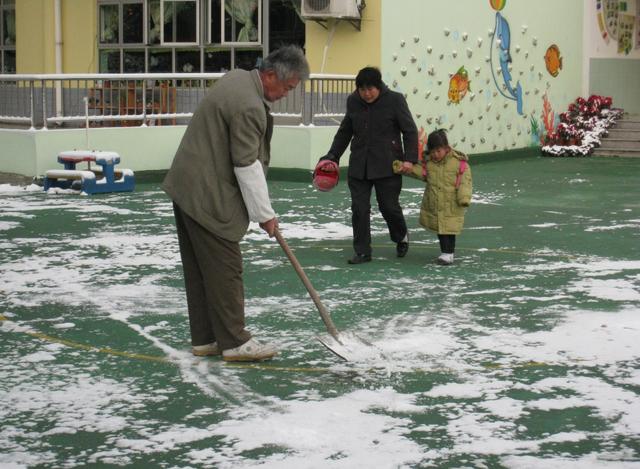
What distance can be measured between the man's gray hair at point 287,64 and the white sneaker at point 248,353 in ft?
4.94

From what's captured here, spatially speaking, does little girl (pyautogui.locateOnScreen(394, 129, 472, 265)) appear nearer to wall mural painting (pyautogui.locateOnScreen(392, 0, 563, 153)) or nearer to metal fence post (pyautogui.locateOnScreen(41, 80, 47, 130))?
metal fence post (pyautogui.locateOnScreen(41, 80, 47, 130))

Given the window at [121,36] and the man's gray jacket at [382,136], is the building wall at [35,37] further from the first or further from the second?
the man's gray jacket at [382,136]

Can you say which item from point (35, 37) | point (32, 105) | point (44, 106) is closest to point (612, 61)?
point (35, 37)

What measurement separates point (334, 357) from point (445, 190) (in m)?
3.58

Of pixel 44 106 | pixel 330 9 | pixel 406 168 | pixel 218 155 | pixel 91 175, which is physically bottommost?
pixel 91 175

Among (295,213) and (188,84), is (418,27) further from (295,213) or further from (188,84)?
(295,213)

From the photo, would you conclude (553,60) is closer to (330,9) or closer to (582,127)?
(582,127)

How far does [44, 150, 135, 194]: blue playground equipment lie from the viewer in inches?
620

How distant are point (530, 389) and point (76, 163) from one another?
1101cm

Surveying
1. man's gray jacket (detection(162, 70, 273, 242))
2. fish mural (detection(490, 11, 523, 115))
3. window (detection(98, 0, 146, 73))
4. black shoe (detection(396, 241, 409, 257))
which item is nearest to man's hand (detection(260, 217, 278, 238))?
man's gray jacket (detection(162, 70, 273, 242))

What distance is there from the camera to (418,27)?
1977 cm

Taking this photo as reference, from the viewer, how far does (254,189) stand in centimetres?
660

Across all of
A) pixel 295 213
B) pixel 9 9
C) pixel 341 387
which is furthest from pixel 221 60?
pixel 341 387

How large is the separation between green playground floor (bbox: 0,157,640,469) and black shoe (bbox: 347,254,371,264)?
0.44 feet
